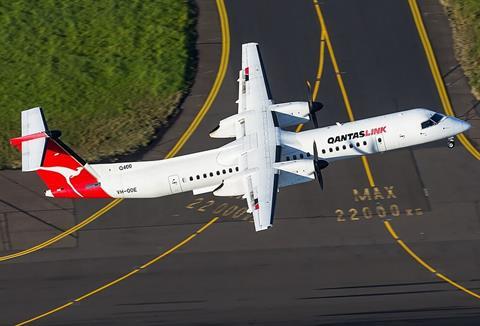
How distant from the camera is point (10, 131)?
5100 centimetres

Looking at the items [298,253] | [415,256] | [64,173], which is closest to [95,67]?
[64,173]

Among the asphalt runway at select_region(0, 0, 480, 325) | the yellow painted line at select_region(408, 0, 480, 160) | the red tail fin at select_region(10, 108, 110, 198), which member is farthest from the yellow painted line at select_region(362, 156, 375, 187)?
the red tail fin at select_region(10, 108, 110, 198)

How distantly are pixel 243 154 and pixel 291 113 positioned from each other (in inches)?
146

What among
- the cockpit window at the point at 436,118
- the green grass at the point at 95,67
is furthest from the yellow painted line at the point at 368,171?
the green grass at the point at 95,67

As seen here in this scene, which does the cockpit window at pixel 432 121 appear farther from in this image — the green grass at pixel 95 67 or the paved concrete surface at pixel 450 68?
the green grass at pixel 95 67

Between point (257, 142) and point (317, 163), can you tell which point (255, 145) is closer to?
point (257, 142)

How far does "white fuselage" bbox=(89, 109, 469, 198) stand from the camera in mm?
44812

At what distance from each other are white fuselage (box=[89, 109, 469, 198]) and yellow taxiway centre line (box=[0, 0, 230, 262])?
2977mm

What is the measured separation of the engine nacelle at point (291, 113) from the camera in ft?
151

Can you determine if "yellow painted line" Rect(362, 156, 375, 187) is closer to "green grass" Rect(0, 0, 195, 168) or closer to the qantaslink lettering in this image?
the qantaslink lettering

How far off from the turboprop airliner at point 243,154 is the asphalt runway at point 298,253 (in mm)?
2566

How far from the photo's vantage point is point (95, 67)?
5338cm

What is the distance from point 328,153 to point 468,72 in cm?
1244

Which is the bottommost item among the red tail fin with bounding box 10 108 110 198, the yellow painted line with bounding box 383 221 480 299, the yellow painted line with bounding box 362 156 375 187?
the yellow painted line with bounding box 383 221 480 299
